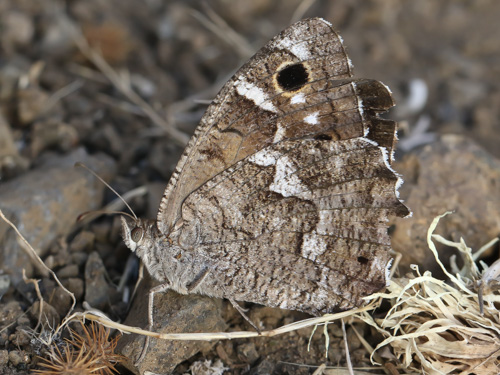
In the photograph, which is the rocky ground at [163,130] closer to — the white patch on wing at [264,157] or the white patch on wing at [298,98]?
the white patch on wing at [264,157]

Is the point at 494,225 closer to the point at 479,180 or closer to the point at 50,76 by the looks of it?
the point at 479,180

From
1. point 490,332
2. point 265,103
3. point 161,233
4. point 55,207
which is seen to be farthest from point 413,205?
point 55,207

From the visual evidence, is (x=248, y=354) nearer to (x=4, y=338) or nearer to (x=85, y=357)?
(x=85, y=357)

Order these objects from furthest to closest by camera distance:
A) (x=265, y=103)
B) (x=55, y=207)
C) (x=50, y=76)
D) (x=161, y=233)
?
(x=50, y=76), (x=55, y=207), (x=161, y=233), (x=265, y=103)

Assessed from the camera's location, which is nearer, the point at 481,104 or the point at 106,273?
the point at 106,273

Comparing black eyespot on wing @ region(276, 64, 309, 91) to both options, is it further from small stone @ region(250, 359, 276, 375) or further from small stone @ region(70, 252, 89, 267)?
small stone @ region(70, 252, 89, 267)

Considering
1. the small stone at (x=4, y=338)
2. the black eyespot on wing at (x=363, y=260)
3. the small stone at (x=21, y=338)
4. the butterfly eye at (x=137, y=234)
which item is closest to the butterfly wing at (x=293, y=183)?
Result: the black eyespot on wing at (x=363, y=260)
